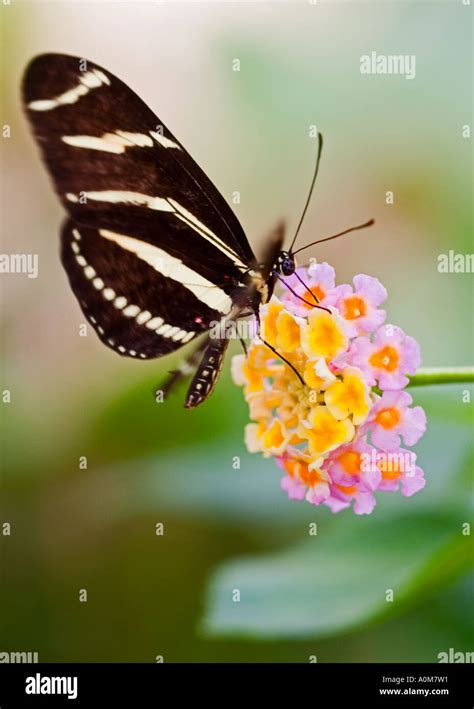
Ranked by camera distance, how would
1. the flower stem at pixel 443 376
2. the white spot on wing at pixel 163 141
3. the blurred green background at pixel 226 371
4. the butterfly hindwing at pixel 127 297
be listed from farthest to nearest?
the blurred green background at pixel 226 371, the butterfly hindwing at pixel 127 297, the white spot on wing at pixel 163 141, the flower stem at pixel 443 376

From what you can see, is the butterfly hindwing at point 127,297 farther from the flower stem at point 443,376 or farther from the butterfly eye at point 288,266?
the flower stem at point 443,376

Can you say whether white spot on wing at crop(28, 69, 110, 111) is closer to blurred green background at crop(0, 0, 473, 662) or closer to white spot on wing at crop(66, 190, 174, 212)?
white spot on wing at crop(66, 190, 174, 212)

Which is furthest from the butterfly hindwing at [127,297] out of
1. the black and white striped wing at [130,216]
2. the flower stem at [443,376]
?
the flower stem at [443,376]

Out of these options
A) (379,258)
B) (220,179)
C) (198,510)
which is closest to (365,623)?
(198,510)

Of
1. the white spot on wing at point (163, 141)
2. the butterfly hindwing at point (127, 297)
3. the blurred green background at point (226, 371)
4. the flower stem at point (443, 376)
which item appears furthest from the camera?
the blurred green background at point (226, 371)
